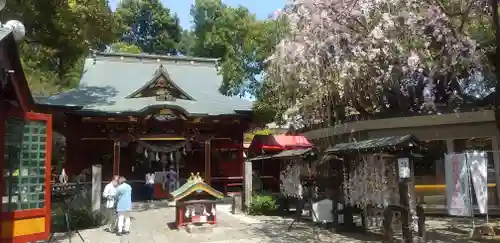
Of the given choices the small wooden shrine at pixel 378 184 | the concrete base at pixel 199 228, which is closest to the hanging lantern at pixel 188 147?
the concrete base at pixel 199 228

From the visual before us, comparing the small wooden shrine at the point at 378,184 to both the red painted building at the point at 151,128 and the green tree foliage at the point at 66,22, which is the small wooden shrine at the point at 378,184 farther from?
the red painted building at the point at 151,128

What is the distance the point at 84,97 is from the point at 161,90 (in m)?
3.50

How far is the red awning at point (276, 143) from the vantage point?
66.3 feet

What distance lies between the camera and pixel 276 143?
20312 millimetres

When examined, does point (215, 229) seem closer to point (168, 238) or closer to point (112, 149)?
point (168, 238)

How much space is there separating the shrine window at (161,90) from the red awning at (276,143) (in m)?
4.25

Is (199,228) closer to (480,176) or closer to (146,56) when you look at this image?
(480,176)

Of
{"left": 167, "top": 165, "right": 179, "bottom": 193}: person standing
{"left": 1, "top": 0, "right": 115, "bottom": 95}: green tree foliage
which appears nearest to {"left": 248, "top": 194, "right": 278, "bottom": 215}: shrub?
{"left": 167, "top": 165, "right": 179, "bottom": 193}: person standing

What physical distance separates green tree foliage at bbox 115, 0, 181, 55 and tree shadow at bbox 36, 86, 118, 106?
82.2ft

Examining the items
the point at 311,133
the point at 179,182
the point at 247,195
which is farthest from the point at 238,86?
the point at 247,195

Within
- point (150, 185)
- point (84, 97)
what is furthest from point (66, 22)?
point (150, 185)

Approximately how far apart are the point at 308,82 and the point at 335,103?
2.02 meters

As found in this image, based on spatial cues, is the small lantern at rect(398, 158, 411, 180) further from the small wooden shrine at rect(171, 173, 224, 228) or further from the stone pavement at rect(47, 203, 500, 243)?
the small wooden shrine at rect(171, 173, 224, 228)

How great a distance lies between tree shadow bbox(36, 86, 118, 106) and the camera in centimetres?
1861
